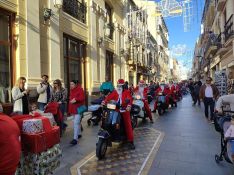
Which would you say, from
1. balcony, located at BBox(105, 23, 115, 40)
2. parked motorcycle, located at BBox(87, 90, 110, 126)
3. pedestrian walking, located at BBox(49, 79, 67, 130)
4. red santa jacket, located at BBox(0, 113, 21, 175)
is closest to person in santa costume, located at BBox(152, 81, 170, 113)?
parked motorcycle, located at BBox(87, 90, 110, 126)

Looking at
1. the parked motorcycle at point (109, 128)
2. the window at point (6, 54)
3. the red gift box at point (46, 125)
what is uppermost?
the window at point (6, 54)

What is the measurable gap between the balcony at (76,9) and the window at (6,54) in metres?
4.02

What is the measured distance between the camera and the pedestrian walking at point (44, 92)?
29.6 ft

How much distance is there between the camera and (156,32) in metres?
52.6

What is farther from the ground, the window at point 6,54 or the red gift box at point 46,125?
the window at point 6,54

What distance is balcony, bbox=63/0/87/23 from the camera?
13.1 m

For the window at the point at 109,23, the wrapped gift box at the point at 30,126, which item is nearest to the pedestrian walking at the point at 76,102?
the wrapped gift box at the point at 30,126

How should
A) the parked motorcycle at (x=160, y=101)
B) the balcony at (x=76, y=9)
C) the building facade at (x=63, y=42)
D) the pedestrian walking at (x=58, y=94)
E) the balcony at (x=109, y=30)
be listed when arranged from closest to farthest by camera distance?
the pedestrian walking at (x=58, y=94) < the building facade at (x=63, y=42) < the balcony at (x=76, y=9) < the parked motorcycle at (x=160, y=101) < the balcony at (x=109, y=30)

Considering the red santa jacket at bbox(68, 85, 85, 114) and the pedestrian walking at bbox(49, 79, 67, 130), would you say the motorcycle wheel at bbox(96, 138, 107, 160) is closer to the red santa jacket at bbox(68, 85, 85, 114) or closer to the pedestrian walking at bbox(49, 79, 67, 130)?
the red santa jacket at bbox(68, 85, 85, 114)

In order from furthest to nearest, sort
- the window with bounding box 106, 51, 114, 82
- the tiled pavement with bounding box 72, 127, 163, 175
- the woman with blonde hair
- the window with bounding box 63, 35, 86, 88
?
1. the window with bounding box 106, 51, 114, 82
2. the window with bounding box 63, 35, 86, 88
3. the woman with blonde hair
4. the tiled pavement with bounding box 72, 127, 163, 175

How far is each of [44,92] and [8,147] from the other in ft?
22.0

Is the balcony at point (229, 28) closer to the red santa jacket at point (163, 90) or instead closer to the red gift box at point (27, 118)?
the red santa jacket at point (163, 90)

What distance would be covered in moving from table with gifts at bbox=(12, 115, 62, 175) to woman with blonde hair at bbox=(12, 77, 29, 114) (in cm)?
459

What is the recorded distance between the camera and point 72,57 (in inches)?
548
